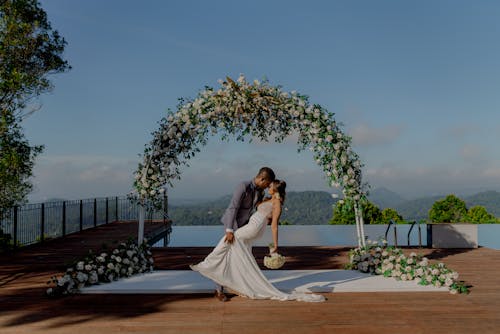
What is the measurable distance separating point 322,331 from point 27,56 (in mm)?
11391

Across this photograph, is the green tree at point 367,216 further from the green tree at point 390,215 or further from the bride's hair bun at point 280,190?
the bride's hair bun at point 280,190

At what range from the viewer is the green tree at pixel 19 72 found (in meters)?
10.7

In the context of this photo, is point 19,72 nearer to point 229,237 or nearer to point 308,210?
point 229,237

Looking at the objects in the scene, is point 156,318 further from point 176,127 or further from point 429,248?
point 429,248

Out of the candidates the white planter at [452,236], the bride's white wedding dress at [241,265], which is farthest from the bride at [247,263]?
the white planter at [452,236]

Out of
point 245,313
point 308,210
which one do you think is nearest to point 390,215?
point 308,210

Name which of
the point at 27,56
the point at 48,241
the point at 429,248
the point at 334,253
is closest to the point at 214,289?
the point at 334,253

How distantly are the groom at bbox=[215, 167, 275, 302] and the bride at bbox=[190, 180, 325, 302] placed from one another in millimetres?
92

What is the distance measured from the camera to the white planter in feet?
36.9

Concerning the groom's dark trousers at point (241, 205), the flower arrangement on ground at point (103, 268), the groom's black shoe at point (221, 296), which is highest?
the groom's dark trousers at point (241, 205)

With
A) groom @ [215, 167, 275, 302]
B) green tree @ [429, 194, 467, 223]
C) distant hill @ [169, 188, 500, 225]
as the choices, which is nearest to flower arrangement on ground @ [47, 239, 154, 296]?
groom @ [215, 167, 275, 302]

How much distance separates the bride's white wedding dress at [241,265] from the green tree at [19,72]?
7.11 m

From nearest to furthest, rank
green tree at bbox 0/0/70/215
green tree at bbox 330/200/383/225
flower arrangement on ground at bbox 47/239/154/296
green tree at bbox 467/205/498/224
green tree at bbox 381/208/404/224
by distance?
flower arrangement on ground at bbox 47/239/154/296 < green tree at bbox 0/0/70/215 < green tree at bbox 467/205/498/224 < green tree at bbox 330/200/383/225 < green tree at bbox 381/208/404/224

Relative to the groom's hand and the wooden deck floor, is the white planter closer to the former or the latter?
the wooden deck floor
